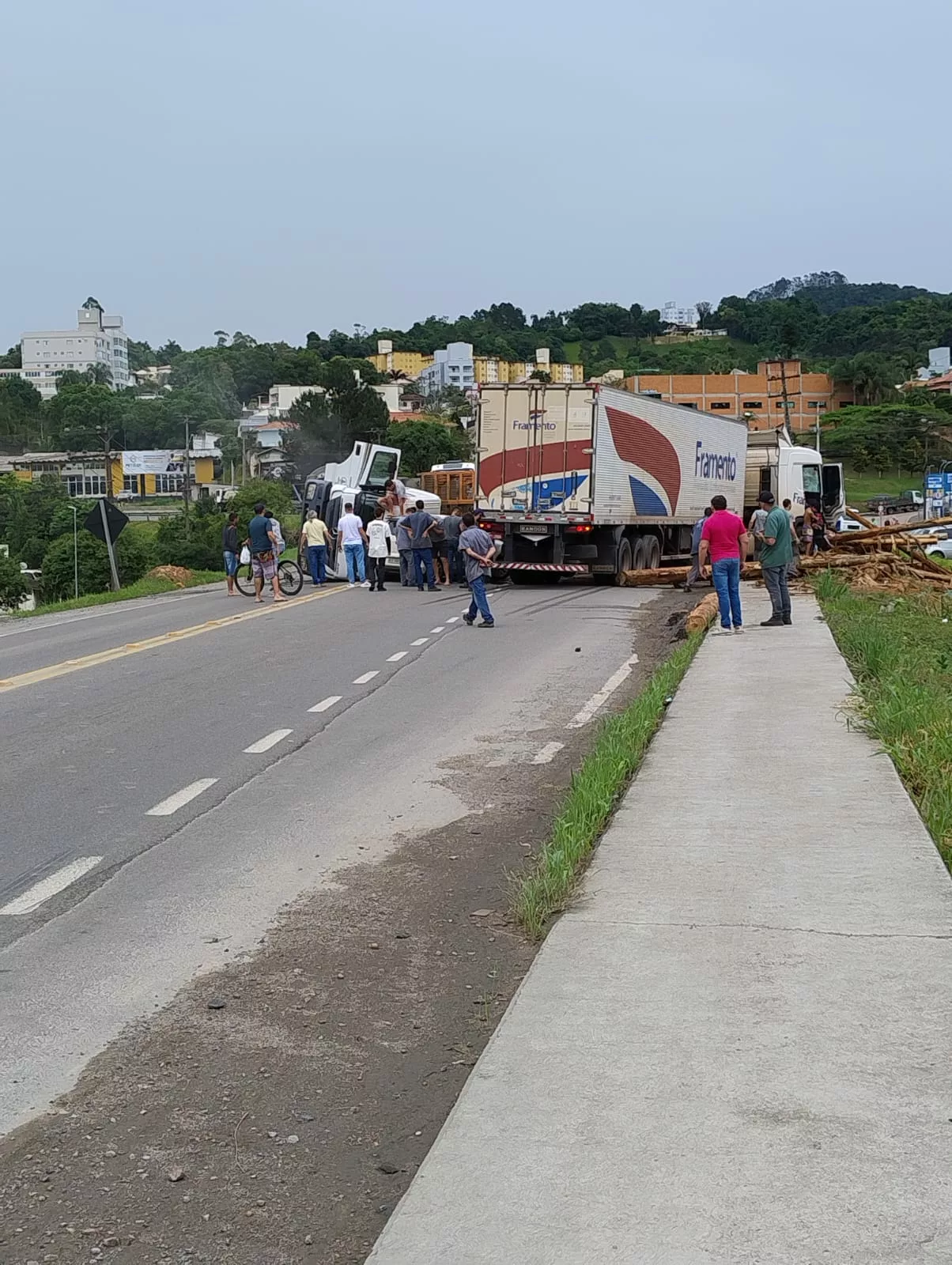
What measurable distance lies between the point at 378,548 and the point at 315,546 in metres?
2.73

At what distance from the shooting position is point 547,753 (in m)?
10.4

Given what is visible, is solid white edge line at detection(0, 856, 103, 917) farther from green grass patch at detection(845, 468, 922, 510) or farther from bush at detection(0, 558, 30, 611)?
green grass patch at detection(845, 468, 922, 510)

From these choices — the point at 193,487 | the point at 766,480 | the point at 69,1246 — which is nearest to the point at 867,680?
the point at 69,1246

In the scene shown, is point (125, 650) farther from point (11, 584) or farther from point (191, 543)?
point (191, 543)

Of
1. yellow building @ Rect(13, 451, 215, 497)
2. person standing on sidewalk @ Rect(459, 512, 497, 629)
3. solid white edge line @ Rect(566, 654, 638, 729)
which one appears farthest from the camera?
yellow building @ Rect(13, 451, 215, 497)

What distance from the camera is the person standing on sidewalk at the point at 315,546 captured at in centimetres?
3033

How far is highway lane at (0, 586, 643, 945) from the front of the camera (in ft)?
25.0

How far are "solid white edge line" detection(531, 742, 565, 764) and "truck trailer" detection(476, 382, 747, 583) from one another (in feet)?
55.3

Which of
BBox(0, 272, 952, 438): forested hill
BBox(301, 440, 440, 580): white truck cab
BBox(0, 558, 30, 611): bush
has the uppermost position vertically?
BBox(0, 272, 952, 438): forested hill

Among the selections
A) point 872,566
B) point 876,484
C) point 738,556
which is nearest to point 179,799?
point 738,556

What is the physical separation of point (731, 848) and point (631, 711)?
413 centimetres

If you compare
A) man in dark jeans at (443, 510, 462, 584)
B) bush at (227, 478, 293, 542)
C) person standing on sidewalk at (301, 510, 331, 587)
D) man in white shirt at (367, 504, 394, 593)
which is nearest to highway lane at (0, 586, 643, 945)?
man in white shirt at (367, 504, 394, 593)

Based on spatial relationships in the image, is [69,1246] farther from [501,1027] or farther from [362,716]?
[362,716]

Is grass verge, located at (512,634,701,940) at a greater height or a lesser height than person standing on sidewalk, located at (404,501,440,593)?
lesser
